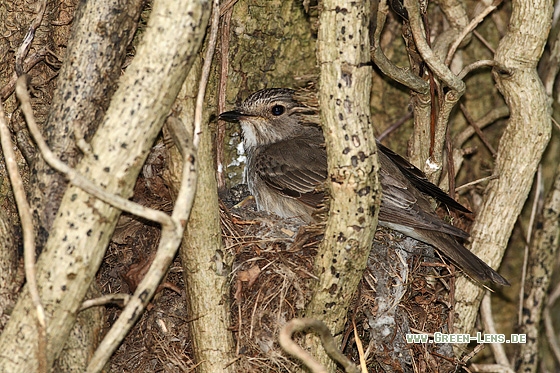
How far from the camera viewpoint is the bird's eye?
578cm

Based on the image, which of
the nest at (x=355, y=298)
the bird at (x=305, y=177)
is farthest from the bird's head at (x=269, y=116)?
the nest at (x=355, y=298)

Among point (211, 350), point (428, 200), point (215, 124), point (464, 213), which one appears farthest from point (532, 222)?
point (211, 350)

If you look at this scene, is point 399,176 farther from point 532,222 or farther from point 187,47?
point 187,47

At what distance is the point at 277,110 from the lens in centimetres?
583

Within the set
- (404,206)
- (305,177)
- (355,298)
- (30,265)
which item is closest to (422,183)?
(404,206)

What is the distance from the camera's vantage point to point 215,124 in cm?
541

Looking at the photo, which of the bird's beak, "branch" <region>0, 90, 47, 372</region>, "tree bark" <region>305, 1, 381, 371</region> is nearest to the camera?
"branch" <region>0, 90, 47, 372</region>

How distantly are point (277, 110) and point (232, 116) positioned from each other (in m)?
0.57

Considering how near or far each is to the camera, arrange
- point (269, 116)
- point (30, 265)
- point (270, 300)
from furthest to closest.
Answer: point (269, 116)
point (270, 300)
point (30, 265)

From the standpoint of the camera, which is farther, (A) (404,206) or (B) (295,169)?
(B) (295,169)

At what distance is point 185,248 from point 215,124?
65.4 inches

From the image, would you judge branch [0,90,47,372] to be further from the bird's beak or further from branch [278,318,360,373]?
the bird's beak

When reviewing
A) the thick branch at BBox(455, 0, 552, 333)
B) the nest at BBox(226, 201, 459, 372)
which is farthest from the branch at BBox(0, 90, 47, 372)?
the thick branch at BBox(455, 0, 552, 333)

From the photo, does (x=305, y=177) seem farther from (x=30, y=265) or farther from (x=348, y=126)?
(x=30, y=265)
